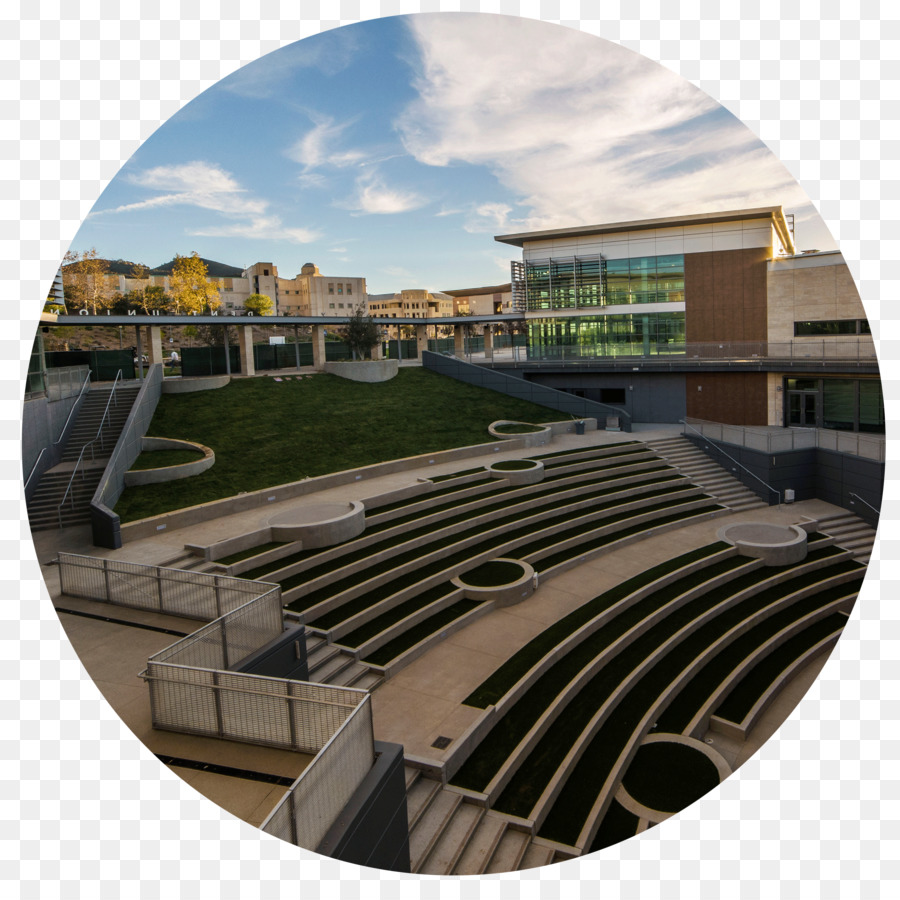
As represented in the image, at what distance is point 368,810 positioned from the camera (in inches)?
276

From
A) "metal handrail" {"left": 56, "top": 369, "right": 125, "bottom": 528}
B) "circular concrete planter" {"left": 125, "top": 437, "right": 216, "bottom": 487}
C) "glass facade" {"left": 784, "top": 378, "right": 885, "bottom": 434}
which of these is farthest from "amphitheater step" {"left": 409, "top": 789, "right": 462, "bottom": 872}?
"glass facade" {"left": 784, "top": 378, "right": 885, "bottom": 434}

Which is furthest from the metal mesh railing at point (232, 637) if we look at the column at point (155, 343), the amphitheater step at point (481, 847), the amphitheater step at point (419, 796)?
the column at point (155, 343)

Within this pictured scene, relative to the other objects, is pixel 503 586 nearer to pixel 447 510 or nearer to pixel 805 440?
pixel 447 510

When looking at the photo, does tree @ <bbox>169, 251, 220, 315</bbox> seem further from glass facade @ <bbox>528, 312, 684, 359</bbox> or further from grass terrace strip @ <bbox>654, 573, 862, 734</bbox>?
grass terrace strip @ <bbox>654, 573, 862, 734</bbox>

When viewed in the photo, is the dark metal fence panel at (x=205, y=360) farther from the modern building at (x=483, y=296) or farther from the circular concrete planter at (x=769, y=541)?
the modern building at (x=483, y=296)

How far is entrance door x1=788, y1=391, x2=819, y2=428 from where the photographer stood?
3043cm

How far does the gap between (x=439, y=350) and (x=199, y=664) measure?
34213mm

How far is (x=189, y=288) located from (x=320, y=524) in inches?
2110

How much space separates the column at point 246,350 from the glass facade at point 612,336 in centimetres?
1639

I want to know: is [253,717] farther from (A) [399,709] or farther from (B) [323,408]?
(B) [323,408]

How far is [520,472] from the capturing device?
23078 mm

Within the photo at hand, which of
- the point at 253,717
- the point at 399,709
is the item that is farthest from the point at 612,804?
the point at 253,717

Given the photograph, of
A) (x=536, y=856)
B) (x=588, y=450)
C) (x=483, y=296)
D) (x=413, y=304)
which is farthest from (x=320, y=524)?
(x=413, y=304)

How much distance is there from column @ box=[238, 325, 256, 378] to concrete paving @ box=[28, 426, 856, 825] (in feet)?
42.6
